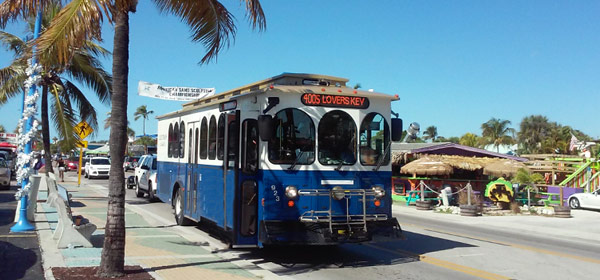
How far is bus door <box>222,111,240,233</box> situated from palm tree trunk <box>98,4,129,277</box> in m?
2.10

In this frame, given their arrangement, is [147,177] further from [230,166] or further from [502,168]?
[502,168]

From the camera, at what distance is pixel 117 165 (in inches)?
280

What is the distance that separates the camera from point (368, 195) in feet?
30.1

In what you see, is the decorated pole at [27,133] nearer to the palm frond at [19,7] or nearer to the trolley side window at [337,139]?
the palm frond at [19,7]

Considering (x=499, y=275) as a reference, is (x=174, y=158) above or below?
above

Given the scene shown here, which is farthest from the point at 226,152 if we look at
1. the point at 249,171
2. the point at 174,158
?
the point at 174,158

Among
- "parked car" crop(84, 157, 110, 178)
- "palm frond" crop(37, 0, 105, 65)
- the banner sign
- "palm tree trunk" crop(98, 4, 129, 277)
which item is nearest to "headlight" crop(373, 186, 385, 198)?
"palm tree trunk" crop(98, 4, 129, 277)

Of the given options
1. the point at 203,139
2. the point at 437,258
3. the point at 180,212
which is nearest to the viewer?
the point at 437,258

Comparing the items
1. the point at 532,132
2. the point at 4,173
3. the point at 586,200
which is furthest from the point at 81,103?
the point at 532,132

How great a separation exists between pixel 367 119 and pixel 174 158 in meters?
6.25

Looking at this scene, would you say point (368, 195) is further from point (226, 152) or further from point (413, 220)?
point (413, 220)

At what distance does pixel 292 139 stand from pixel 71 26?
3882 mm

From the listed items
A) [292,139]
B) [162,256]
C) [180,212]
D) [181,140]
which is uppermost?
[181,140]

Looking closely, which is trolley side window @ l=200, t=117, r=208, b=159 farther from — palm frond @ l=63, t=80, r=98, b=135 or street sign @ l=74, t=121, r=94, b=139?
street sign @ l=74, t=121, r=94, b=139
